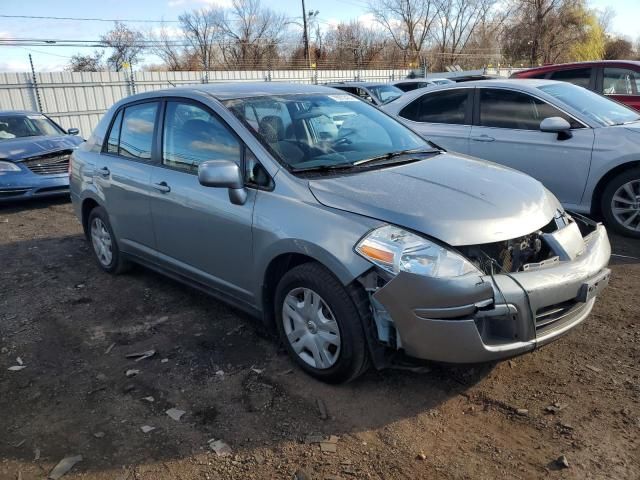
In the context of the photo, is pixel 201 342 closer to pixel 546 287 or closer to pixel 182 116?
pixel 182 116

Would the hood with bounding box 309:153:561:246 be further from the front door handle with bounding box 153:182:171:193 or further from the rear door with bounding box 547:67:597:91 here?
the rear door with bounding box 547:67:597:91

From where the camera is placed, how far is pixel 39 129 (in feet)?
30.9

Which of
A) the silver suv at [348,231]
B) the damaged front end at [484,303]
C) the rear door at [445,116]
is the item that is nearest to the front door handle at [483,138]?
the rear door at [445,116]

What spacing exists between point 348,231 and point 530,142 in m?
3.89

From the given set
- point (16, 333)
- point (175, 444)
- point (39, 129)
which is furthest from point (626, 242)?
point (39, 129)

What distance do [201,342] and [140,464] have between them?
1.25 metres

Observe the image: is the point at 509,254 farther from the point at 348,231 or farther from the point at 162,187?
the point at 162,187

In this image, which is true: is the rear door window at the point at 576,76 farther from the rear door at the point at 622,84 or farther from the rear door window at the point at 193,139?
the rear door window at the point at 193,139

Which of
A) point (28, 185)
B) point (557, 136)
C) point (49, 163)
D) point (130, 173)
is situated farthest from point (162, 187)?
point (49, 163)

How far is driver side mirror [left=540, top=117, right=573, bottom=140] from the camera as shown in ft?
17.7

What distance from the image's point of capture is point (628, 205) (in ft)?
17.9

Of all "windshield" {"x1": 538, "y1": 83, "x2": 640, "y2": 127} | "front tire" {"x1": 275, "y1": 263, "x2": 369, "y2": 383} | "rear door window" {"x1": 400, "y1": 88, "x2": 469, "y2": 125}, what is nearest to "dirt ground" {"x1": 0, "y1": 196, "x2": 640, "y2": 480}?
"front tire" {"x1": 275, "y1": 263, "x2": 369, "y2": 383}

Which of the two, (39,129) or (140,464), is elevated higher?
(39,129)

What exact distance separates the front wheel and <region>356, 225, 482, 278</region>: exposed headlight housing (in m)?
3.66
